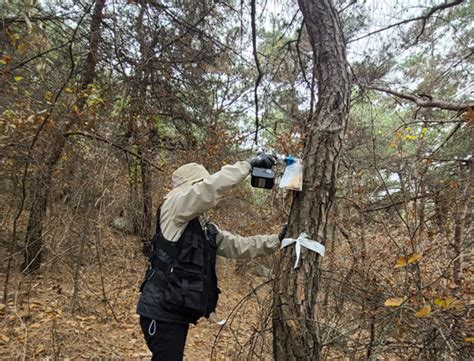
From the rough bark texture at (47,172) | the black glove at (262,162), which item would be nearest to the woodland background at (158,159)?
the rough bark texture at (47,172)

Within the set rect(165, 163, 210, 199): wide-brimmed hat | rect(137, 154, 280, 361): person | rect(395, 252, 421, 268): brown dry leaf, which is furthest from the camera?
rect(165, 163, 210, 199): wide-brimmed hat

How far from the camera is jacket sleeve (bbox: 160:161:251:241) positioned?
7.17 ft

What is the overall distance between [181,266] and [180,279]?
9cm

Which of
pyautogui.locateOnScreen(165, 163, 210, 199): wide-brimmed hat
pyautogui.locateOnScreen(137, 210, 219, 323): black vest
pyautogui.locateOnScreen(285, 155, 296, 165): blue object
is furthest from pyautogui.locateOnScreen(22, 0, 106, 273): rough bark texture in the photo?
pyautogui.locateOnScreen(285, 155, 296, 165): blue object

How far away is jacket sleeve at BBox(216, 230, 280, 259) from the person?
8 centimetres

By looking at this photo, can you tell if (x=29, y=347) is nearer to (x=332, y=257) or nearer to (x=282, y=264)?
(x=282, y=264)

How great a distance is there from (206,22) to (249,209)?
404 cm

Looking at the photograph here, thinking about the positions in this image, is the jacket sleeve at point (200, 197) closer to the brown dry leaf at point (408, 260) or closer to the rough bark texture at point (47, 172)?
the brown dry leaf at point (408, 260)

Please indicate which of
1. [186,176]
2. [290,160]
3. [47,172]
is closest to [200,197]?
[186,176]

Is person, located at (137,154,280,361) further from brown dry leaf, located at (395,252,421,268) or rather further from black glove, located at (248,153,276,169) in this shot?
brown dry leaf, located at (395,252,421,268)

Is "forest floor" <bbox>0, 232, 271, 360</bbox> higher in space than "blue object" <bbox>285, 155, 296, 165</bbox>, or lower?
lower

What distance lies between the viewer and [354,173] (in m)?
5.23

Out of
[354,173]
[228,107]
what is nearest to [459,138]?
[354,173]

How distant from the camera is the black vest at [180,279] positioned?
2.22 meters
